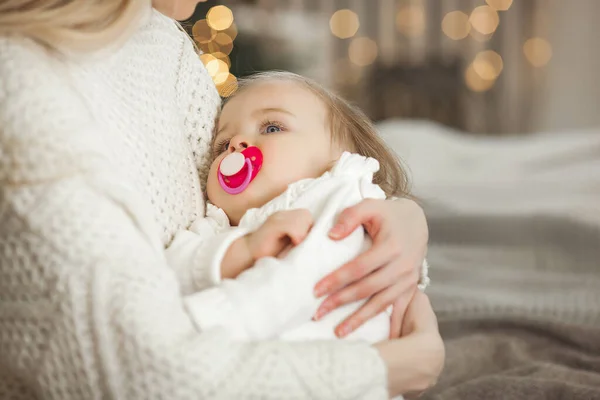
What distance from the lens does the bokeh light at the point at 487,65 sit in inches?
193

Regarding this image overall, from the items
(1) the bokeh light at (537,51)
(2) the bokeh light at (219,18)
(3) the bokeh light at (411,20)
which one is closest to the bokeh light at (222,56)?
(2) the bokeh light at (219,18)

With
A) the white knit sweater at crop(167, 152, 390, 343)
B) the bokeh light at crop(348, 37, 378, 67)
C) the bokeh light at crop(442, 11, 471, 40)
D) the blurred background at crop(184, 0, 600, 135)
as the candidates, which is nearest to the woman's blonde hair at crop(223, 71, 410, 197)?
the white knit sweater at crop(167, 152, 390, 343)

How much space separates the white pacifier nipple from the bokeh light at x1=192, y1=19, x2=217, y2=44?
2933 mm

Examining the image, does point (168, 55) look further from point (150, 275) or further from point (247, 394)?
point (247, 394)

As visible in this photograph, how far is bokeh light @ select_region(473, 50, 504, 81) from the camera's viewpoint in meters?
4.90

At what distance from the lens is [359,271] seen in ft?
2.69

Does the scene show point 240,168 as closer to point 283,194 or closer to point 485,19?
point 283,194

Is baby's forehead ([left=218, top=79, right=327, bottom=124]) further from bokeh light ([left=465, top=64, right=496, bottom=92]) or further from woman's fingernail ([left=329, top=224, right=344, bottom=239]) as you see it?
bokeh light ([left=465, top=64, right=496, bottom=92])

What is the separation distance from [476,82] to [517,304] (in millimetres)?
3580

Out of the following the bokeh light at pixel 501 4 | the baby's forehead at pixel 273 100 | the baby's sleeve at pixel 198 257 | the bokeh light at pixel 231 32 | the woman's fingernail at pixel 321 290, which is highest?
the bokeh light at pixel 501 4

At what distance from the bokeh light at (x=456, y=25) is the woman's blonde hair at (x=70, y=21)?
172 inches

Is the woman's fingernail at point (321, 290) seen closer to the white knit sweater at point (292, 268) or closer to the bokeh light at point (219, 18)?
the white knit sweater at point (292, 268)

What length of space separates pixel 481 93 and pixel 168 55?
4.19 m

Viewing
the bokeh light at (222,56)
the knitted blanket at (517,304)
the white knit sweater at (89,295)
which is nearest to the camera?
the white knit sweater at (89,295)
